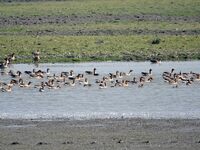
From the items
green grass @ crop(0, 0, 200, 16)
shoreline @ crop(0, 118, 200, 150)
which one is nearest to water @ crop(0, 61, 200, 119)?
shoreline @ crop(0, 118, 200, 150)

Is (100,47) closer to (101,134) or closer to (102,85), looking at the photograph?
(102,85)

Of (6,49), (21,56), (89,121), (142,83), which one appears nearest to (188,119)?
(89,121)

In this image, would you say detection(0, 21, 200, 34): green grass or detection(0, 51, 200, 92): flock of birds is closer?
detection(0, 51, 200, 92): flock of birds

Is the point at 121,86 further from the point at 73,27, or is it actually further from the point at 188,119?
the point at 73,27

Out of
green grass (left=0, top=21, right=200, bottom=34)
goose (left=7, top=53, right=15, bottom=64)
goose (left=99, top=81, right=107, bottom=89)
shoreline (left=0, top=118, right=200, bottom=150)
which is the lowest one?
green grass (left=0, top=21, right=200, bottom=34)

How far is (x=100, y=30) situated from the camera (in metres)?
50.1

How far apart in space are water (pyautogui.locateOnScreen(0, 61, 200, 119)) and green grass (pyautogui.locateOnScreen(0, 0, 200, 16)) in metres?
29.8

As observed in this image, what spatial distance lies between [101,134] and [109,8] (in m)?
45.1

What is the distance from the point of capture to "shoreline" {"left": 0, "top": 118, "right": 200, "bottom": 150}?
17.3 m

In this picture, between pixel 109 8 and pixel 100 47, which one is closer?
pixel 100 47

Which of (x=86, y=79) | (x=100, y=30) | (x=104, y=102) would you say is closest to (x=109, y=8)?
(x=100, y=30)

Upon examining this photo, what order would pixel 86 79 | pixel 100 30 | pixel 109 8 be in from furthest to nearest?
pixel 109 8, pixel 100 30, pixel 86 79

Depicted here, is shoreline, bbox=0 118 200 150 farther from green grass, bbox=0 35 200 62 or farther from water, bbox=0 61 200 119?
green grass, bbox=0 35 200 62

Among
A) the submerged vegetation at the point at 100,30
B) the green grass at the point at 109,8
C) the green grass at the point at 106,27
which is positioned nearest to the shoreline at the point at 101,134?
the submerged vegetation at the point at 100,30
